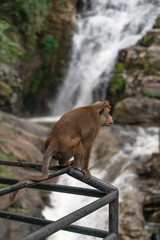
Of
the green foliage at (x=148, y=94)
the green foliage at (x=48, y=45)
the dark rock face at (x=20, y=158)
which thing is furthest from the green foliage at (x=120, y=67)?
the dark rock face at (x=20, y=158)

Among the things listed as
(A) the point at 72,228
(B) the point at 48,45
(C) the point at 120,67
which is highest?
(A) the point at 72,228

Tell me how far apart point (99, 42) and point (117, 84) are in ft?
14.7

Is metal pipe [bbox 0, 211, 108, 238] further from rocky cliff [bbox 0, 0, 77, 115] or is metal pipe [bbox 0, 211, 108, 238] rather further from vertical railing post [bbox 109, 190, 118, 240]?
rocky cliff [bbox 0, 0, 77, 115]

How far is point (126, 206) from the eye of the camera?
5.93 meters

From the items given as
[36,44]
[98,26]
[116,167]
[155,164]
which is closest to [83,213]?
[155,164]

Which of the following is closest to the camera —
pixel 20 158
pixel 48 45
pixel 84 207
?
pixel 84 207

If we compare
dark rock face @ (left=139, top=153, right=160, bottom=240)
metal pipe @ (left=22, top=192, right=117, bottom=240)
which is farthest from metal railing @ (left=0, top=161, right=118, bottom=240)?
dark rock face @ (left=139, top=153, right=160, bottom=240)

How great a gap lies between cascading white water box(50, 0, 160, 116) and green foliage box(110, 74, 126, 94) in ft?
2.54

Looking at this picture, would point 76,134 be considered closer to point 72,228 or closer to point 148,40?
point 72,228

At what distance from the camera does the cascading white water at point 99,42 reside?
49.4 ft

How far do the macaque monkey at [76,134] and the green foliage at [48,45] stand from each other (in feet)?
44.3

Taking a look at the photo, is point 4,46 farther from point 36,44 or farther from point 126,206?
point 36,44

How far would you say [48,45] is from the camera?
15.9 metres

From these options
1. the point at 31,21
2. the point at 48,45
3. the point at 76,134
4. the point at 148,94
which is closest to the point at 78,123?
the point at 76,134
